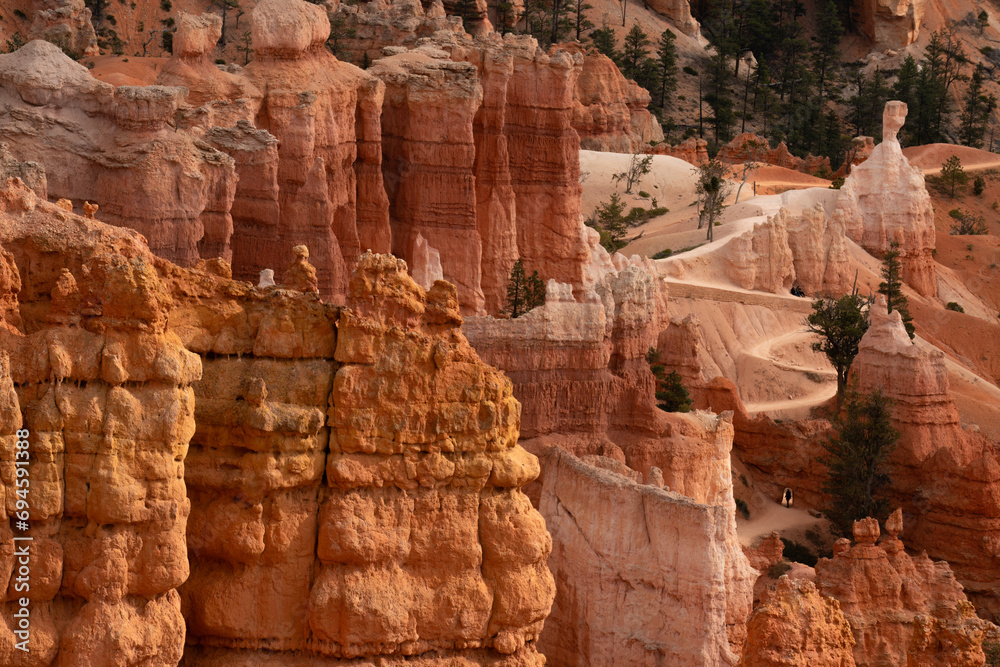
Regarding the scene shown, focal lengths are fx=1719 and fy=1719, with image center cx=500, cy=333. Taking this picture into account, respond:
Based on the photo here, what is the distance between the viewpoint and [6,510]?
1465 centimetres

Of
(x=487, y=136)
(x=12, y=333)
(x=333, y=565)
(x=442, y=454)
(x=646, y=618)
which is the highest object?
(x=487, y=136)

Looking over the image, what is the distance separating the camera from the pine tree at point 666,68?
98.6 metres

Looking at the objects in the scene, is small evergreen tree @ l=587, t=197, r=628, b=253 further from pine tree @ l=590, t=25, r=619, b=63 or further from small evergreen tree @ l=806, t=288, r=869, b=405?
pine tree @ l=590, t=25, r=619, b=63

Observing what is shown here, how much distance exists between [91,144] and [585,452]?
1156 cm

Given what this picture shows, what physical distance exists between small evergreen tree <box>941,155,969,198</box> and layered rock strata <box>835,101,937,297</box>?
15.9 m

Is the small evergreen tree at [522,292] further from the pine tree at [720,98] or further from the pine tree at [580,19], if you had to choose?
the pine tree at [720,98]

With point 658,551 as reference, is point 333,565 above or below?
above

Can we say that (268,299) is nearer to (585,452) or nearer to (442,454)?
(442,454)

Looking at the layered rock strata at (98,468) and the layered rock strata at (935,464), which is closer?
the layered rock strata at (98,468)

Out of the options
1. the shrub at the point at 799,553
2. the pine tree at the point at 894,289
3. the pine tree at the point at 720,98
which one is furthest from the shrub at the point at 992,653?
the pine tree at the point at 720,98

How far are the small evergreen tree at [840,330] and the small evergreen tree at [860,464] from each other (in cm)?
653

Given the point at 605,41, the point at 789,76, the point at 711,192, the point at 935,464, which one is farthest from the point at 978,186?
the point at 935,464

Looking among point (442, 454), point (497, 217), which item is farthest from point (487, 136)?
point (442, 454)

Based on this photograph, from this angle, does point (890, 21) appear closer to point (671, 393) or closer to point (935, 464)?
point (935, 464)
